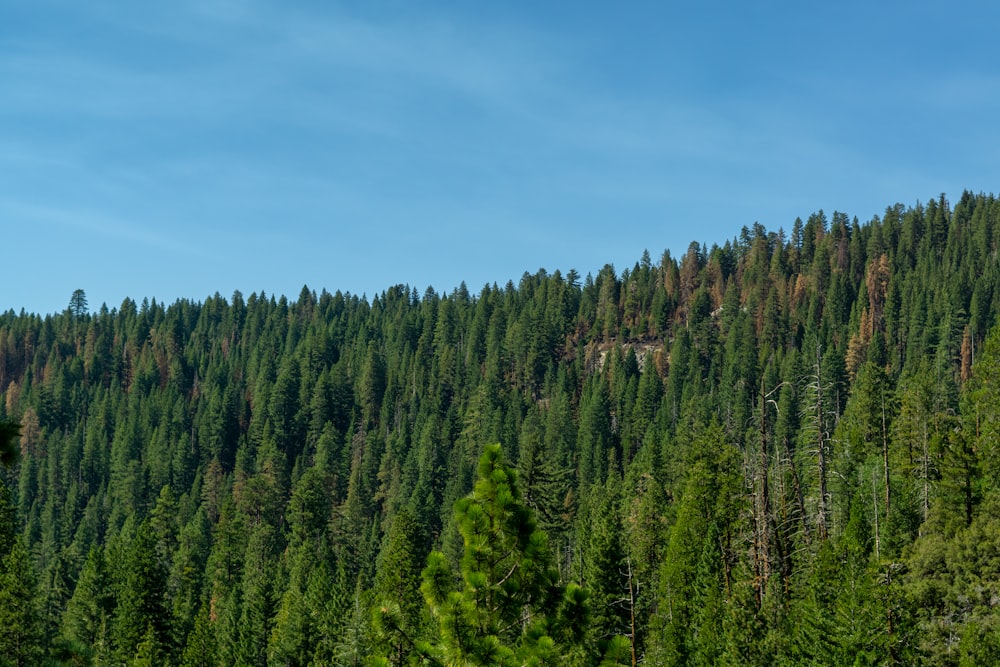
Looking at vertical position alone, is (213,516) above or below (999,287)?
below

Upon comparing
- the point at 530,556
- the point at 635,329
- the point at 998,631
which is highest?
the point at 635,329

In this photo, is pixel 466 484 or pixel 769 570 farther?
pixel 466 484

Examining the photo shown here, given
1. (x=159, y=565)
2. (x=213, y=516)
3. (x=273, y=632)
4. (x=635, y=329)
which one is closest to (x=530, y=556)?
(x=273, y=632)

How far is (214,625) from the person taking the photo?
6981cm

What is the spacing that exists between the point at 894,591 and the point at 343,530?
266 feet

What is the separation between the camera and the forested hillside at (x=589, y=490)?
32.9 metres

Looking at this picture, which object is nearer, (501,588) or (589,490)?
(501,588)

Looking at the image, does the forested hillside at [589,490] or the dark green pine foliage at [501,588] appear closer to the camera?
the dark green pine foliage at [501,588]

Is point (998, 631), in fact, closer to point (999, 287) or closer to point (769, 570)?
point (769, 570)

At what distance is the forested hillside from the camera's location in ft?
108

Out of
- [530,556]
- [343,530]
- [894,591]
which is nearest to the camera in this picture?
[530,556]

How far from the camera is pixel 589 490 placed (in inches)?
4286

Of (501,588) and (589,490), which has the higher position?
(589,490)

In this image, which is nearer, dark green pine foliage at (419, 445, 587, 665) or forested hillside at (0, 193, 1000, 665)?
dark green pine foliage at (419, 445, 587, 665)
